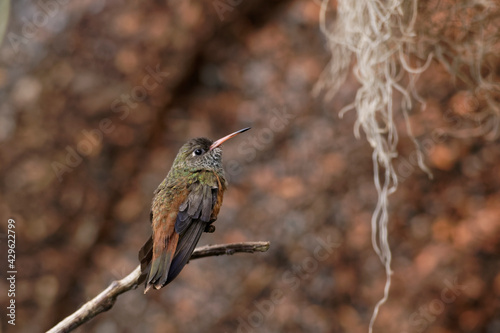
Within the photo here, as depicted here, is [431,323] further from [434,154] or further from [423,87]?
[423,87]

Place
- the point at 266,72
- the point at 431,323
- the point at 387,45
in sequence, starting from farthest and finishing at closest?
the point at 266,72, the point at 431,323, the point at 387,45

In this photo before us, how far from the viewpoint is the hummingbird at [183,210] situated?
110cm

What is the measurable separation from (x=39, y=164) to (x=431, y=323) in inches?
110

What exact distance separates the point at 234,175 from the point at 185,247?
268 cm

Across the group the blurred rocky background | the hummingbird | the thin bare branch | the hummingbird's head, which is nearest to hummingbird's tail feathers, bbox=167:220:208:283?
the hummingbird

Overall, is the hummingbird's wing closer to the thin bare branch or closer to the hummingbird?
the hummingbird

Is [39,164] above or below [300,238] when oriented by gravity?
above

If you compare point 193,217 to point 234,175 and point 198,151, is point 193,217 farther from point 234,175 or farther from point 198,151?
point 234,175

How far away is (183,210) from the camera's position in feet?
4.28

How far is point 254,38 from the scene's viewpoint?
12.6 feet

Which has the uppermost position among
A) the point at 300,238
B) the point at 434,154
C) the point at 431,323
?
the point at 434,154

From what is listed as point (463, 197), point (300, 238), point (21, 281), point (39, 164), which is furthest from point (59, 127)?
point (463, 197)

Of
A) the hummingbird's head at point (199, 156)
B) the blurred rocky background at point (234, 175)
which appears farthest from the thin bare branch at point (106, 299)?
the blurred rocky background at point (234, 175)

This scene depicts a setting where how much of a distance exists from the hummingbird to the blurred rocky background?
2134 mm
